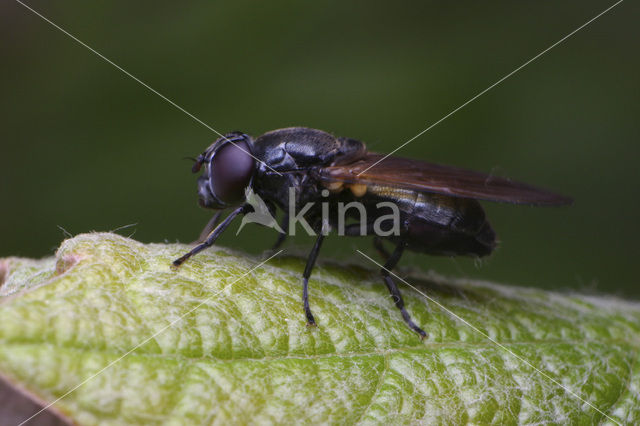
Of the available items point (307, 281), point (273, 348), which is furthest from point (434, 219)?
point (273, 348)

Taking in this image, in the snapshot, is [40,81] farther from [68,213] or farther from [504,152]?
[504,152]

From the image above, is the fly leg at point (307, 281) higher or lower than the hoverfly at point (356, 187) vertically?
lower

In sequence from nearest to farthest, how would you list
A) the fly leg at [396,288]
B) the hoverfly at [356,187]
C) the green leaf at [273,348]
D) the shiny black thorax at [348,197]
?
the green leaf at [273,348] < the fly leg at [396,288] < the hoverfly at [356,187] < the shiny black thorax at [348,197]

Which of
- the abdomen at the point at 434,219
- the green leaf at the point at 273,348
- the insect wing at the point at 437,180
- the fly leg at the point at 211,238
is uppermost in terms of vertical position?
the insect wing at the point at 437,180

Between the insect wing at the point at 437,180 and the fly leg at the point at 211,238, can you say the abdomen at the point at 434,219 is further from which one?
the fly leg at the point at 211,238

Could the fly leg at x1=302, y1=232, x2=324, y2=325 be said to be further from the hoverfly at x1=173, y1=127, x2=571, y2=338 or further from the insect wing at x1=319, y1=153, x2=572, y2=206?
the insect wing at x1=319, y1=153, x2=572, y2=206

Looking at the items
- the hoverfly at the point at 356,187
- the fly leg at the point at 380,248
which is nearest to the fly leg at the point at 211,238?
the hoverfly at the point at 356,187

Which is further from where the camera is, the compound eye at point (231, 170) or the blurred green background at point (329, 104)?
the blurred green background at point (329, 104)

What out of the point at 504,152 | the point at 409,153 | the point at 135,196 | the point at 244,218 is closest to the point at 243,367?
the point at 244,218

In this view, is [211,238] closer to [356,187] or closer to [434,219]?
[356,187]
